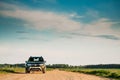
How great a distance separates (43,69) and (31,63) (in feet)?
5.34

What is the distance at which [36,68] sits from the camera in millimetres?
38406

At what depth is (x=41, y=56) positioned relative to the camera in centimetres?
4019

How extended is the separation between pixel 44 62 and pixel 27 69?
2270mm

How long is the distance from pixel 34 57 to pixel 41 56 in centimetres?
91

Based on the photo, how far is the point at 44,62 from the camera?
128 feet

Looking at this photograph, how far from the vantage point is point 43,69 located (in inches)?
1517

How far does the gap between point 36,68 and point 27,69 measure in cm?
111

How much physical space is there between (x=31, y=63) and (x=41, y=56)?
2094 mm

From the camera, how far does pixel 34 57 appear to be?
40.3 meters

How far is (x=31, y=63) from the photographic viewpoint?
38.6 metres

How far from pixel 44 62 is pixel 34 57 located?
5.98 ft

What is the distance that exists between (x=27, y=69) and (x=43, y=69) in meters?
1.94

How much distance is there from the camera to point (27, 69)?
38531 mm
